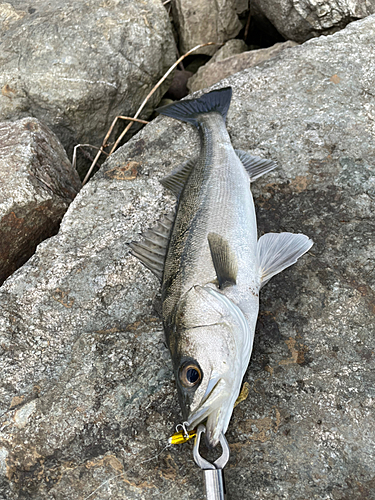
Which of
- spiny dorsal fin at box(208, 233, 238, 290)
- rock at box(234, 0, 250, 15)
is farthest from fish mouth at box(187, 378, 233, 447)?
rock at box(234, 0, 250, 15)

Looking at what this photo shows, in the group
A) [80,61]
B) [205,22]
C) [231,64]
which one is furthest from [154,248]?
[205,22]

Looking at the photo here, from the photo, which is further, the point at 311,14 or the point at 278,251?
the point at 311,14

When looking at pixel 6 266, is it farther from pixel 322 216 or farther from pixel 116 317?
pixel 322 216

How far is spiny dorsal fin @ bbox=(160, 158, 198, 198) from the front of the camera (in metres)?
3.14

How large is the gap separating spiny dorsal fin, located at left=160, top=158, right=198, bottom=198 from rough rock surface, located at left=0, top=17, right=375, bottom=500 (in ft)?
0.66

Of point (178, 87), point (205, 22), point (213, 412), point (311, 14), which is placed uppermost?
point (205, 22)

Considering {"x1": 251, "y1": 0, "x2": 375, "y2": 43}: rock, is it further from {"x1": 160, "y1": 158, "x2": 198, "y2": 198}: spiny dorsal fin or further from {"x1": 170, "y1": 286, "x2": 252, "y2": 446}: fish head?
{"x1": 170, "y1": 286, "x2": 252, "y2": 446}: fish head

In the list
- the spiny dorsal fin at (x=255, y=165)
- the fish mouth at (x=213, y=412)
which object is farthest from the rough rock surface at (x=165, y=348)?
the fish mouth at (x=213, y=412)

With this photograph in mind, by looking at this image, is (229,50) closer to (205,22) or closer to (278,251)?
(205,22)

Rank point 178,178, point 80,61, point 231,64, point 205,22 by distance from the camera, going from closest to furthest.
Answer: point 178,178 < point 80,61 < point 231,64 < point 205,22

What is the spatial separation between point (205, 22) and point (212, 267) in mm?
4934

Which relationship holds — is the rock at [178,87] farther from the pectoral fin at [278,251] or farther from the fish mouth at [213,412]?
the fish mouth at [213,412]

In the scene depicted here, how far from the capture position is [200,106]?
3.69m

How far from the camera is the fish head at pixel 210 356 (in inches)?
77.6
